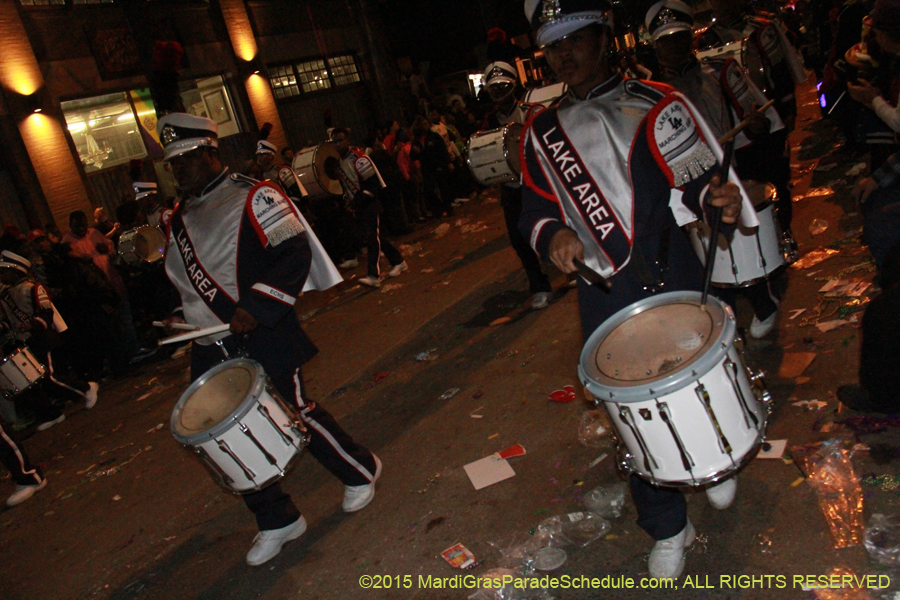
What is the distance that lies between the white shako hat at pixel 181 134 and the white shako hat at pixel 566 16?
1.91m

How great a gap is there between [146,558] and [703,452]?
144 inches

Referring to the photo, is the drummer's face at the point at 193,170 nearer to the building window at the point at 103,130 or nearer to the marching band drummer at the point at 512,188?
the marching band drummer at the point at 512,188

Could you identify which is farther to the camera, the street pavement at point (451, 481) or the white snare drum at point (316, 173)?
the white snare drum at point (316, 173)

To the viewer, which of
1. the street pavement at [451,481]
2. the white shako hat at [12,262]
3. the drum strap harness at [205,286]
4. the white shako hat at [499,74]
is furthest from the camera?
the white shako hat at [12,262]

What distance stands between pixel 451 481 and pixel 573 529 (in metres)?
1.02

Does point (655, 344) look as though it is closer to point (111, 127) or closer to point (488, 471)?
point (488, 471)

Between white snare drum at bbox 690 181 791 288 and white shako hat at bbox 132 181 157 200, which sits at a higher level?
white shako hat at bbox 132 181 157 200

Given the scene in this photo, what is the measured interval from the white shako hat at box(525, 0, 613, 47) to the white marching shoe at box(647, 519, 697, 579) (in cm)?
206

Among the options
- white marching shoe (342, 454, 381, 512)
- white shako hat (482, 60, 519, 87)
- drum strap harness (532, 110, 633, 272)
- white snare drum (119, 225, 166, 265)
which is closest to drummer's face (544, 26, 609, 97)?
drum strap harness (532, 110, 633, 272)

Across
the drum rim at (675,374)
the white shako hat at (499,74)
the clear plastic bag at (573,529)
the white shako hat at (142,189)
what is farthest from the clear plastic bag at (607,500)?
the white shako hat at (142,189)

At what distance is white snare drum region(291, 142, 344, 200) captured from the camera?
1096 cm

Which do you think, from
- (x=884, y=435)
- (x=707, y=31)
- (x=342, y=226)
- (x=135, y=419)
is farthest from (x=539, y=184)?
(x=342, y=226)

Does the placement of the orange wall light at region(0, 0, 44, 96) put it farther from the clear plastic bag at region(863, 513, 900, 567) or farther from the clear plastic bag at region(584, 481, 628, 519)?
the clear plastic bag at region(863, 513, 900, 567)

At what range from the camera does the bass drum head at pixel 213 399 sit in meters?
3.40
